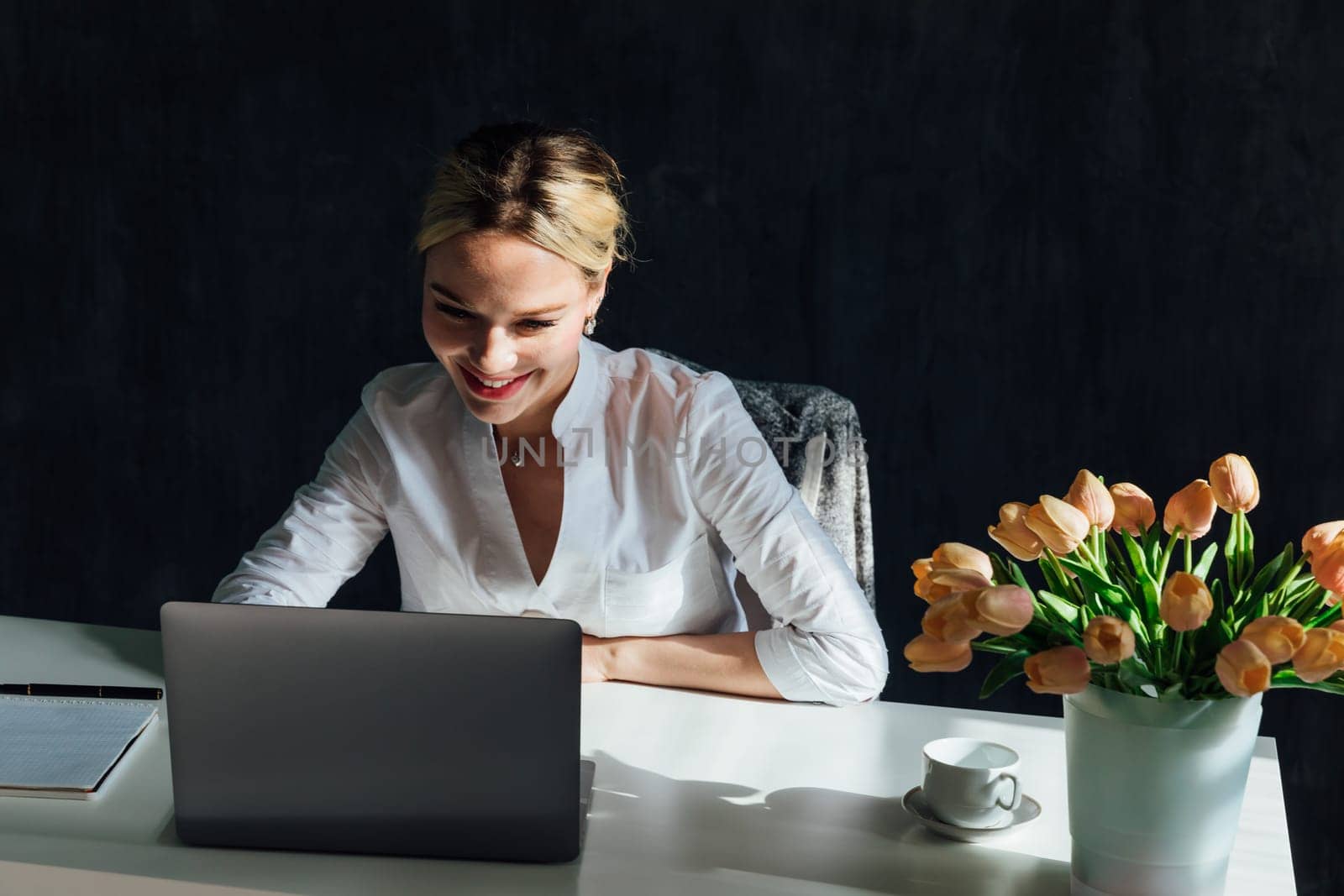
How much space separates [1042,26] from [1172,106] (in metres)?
0.28

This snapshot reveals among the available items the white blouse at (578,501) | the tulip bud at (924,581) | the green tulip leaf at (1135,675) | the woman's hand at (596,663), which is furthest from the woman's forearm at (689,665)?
the green tulip leaf at (1135,675)

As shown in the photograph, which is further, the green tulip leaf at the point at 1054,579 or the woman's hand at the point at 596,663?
the woman's hand at the point at 596,663

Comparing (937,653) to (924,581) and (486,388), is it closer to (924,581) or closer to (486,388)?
(924,581)

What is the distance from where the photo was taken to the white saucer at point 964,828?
1.04 m

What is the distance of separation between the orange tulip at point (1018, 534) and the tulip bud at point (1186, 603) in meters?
0.12

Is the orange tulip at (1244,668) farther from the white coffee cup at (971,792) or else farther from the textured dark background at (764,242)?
the textured dark background at (764,242)

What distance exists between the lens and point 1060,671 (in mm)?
867

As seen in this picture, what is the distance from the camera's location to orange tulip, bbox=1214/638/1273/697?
2.70 ft

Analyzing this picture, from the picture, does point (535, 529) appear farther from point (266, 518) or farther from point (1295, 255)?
point (1295, 255)

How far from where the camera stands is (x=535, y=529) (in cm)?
170

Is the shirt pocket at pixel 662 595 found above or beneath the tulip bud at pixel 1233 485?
beneath

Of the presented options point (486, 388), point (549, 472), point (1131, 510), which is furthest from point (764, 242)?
point (1131, 510)

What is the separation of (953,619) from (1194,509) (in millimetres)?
219

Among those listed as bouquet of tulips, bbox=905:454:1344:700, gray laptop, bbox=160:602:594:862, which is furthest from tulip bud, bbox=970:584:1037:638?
gray laptop, bbox=160:602:594:862
